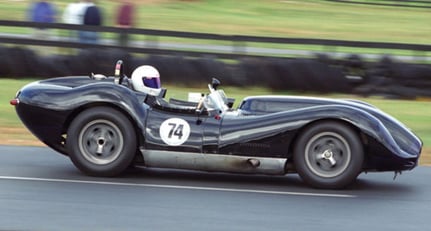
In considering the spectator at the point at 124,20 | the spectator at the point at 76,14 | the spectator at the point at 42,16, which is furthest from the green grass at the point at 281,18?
the spectator at the point at 124,20

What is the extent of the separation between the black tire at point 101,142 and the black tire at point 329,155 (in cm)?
150

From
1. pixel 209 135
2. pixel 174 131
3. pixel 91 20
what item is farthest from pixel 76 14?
pixel 209 135

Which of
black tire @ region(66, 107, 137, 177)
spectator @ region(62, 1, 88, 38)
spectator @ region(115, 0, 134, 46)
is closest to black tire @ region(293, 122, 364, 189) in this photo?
black tire @ region(66, 107, 137, 177)

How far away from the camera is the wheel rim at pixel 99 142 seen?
7.63 meters

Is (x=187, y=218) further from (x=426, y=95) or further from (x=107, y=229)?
(x=426, y=95)

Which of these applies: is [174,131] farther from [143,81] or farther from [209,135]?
[143,81]

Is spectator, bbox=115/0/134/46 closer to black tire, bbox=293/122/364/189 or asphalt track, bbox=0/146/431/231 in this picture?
asphalt track, bbox=0/146/431/231

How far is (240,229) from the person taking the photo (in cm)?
595

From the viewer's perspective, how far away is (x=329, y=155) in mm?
7383

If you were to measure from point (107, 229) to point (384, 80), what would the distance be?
34.2ft

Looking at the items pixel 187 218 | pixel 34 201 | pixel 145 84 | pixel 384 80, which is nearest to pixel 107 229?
pixel 187 218

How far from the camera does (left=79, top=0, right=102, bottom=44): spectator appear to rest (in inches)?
643

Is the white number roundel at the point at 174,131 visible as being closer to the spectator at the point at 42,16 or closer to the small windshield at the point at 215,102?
the small windshield at the point at 215,102

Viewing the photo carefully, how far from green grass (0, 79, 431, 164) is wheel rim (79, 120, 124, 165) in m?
1.11
